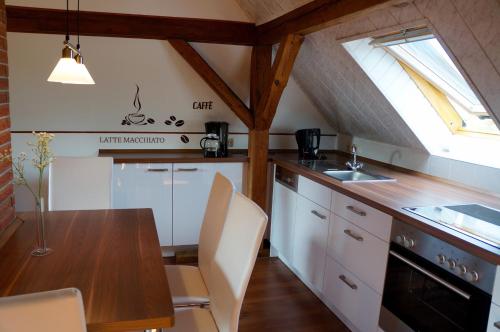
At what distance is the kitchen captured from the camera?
6.13 ft

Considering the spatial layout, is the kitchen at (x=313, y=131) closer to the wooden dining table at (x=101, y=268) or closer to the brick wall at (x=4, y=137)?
the brick wall at (x=4, y=137)

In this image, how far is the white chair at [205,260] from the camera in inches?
76.1

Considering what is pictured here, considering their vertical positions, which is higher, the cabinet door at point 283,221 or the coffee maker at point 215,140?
the coffee maker at point 215,140

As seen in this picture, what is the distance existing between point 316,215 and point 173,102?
5.36ft

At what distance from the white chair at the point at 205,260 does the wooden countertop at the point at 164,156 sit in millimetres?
1276

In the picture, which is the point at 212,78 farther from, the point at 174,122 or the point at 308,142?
the point at 308,142

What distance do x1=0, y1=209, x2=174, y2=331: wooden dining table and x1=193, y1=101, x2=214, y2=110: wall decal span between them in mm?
1691

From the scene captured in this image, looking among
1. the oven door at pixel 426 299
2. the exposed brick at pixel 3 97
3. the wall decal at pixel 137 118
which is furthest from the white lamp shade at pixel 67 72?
the wall decal at pixel 137 118

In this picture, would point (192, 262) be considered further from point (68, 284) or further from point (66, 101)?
point (68, 284)

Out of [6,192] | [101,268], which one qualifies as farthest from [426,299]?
[6,192]

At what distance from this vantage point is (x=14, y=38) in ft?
10.0

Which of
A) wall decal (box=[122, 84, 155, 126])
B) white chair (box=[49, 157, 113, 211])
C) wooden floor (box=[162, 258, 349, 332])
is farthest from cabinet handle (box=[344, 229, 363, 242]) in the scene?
wall decal (box=[122, 84, 155, 126])

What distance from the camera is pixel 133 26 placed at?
3191mm

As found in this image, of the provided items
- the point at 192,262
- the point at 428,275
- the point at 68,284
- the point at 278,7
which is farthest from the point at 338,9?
the point at 192,262
